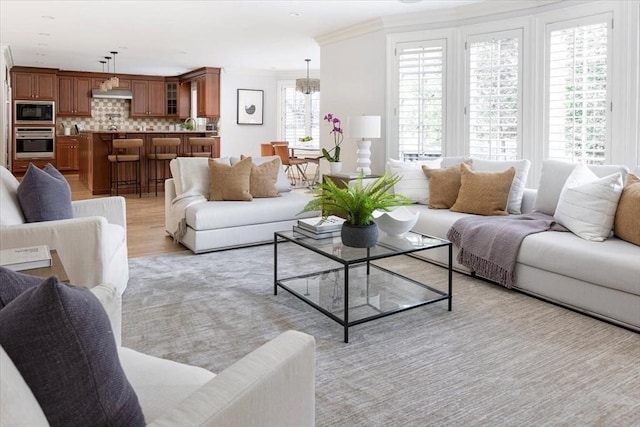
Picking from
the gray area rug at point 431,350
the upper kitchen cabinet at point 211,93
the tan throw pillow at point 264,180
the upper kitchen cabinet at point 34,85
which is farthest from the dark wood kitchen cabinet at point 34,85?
the gray area rug at point 431,350

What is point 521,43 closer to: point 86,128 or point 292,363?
point 292,363

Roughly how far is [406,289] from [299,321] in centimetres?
84

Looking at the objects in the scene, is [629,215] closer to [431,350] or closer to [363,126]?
[431,350]

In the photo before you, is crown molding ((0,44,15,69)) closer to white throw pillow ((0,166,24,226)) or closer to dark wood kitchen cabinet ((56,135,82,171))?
dark wood kitchen cabinet ((56,135,82,171))

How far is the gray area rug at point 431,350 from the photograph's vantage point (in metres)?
2.13

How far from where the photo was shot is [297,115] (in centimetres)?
1208

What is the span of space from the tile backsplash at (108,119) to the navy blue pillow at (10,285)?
1194 centimetres

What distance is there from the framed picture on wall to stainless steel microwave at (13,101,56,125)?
4.48 metres

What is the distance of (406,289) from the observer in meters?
3.51

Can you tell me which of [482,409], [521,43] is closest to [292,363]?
[482,409]

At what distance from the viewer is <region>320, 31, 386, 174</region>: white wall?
257 inches

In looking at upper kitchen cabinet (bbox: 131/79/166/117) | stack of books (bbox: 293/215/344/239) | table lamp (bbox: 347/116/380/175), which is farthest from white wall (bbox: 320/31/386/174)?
upper kitchen cabinet (bbox: 131/79/166/117)

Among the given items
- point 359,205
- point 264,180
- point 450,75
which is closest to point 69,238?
point 359,205

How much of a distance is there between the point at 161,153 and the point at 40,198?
6.50 metres
